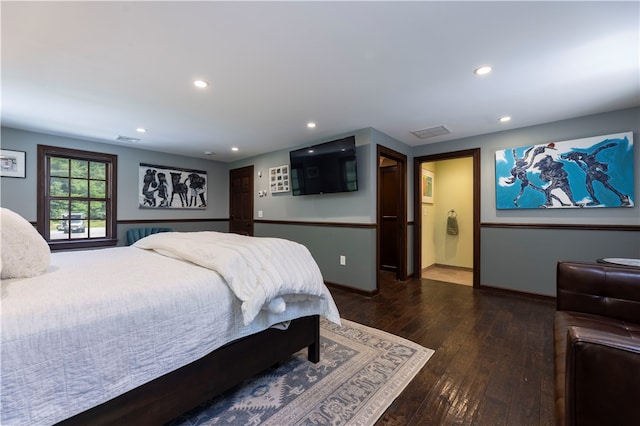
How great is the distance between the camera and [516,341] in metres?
2.26

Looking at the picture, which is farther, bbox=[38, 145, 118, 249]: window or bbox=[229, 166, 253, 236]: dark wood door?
bbox=[229, 166, 253, 236]: dark wood door

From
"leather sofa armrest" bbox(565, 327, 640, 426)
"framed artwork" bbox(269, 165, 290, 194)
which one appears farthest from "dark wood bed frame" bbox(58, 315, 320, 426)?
"framed artwork" bbox(269, 165, 290, 194)

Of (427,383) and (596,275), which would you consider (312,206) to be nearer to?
(427,383)

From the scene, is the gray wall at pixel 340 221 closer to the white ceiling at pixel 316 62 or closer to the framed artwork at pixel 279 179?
the framed artwork at pixel 279 179

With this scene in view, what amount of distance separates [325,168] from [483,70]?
223cm

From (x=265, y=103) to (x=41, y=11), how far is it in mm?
1616

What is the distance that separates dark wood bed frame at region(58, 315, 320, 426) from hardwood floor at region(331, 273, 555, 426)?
2.33 feet

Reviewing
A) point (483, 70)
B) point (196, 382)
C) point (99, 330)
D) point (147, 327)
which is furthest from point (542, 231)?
point (99, 330)

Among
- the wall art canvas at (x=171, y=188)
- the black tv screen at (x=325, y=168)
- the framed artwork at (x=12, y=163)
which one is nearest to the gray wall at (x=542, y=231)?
the black tv screen at (x=325, y=168)

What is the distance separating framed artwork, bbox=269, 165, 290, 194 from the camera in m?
4.61

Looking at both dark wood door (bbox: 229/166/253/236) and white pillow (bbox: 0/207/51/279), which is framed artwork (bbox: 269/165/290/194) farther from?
white pillow (bbox: 0/207/51/279)

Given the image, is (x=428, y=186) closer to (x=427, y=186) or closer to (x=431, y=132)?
(x=427, y=186)

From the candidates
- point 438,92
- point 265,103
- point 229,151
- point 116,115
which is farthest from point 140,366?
point 229,151

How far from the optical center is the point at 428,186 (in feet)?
17.0
